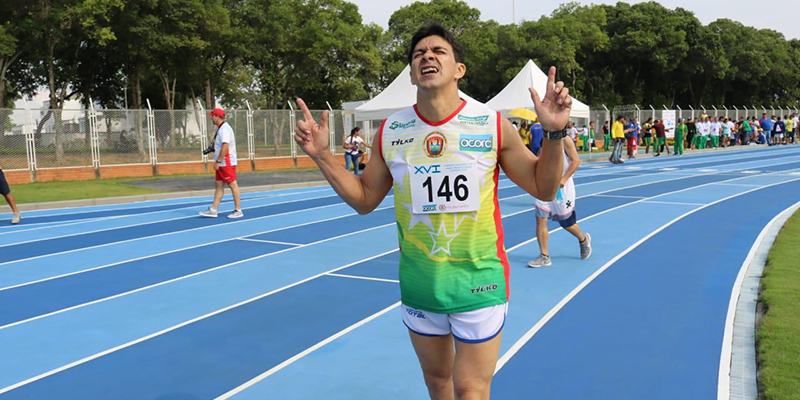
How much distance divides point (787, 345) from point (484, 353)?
3.19 meters

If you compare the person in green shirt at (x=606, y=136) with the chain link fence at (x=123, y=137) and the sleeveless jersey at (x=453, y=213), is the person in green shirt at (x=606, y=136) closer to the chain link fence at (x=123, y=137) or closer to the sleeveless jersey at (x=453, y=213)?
the chain link fence at (x=123, y=137)

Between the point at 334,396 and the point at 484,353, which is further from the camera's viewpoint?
the point at 334,396

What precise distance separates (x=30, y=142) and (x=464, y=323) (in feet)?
68.8

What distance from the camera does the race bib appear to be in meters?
2.86

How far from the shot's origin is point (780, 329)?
17.2 feet

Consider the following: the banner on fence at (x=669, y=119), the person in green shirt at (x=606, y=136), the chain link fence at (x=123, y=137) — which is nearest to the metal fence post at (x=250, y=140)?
the chain link fence at (x=123, y=137)

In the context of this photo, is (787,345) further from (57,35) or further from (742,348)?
(57,35)

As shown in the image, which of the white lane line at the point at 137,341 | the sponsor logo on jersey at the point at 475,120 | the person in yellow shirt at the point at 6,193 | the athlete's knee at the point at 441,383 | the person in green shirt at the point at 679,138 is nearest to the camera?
the sponsor logo on jersey at the point at 475,120

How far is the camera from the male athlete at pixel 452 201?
2.83 metres

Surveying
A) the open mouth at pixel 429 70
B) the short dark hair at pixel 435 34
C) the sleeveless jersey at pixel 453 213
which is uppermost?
the short dark hair at pixel 435 34

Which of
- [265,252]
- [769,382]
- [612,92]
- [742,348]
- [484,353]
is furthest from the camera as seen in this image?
[612,92]

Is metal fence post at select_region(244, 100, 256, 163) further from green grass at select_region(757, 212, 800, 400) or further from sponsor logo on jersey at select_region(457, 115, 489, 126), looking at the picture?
sponsor logo on jersey at select_region(457, 115, 489, 126)

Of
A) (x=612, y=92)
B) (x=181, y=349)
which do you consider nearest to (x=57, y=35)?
(x=181, y=349)

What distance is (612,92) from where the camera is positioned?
57469 mm
